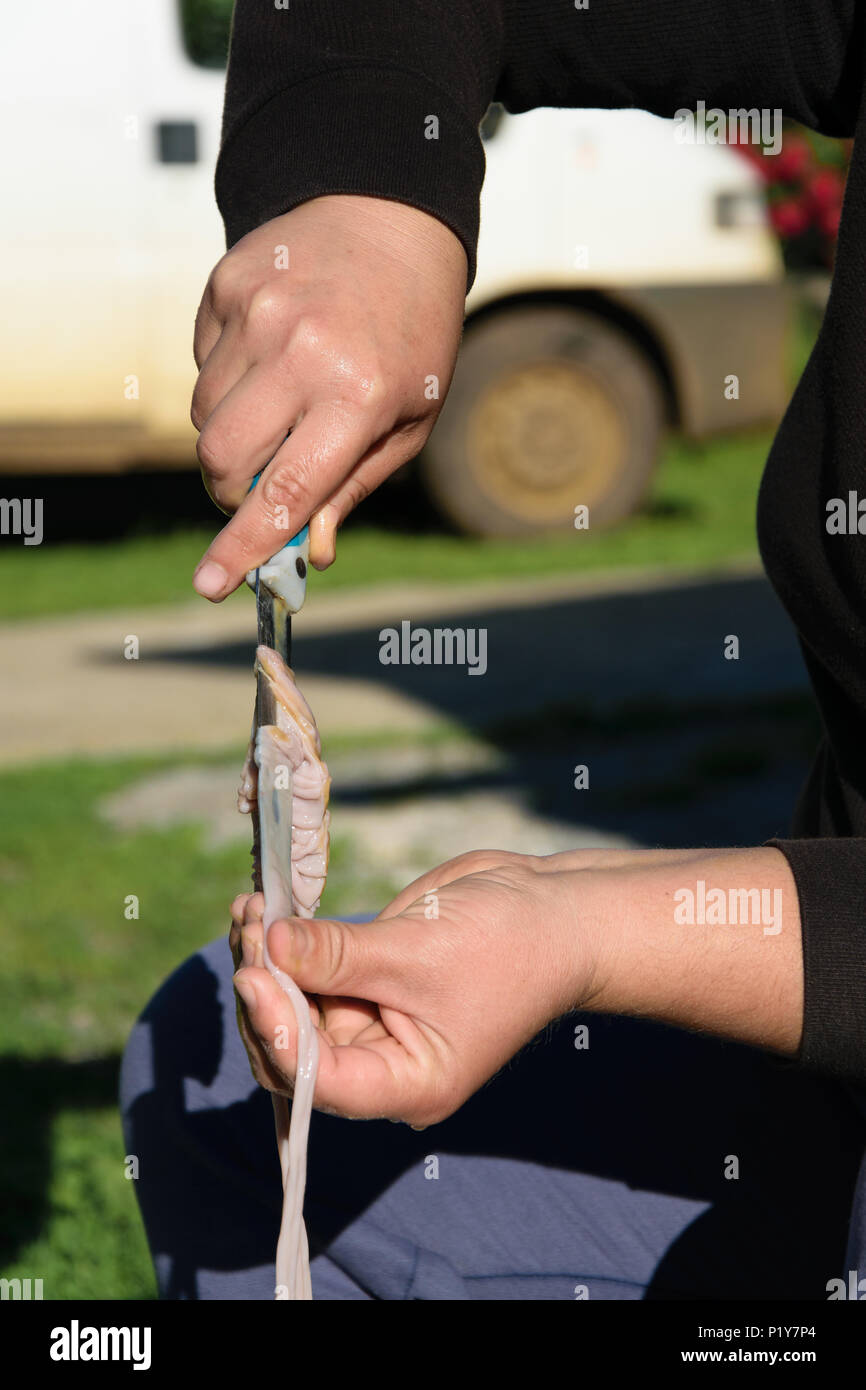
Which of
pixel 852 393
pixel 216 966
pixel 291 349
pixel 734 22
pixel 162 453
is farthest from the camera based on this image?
pixel 162 453

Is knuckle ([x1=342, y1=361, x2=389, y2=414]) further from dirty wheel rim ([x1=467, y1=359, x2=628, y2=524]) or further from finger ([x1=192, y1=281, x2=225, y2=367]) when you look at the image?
dirty wheel rim ([x1=467, y1=359, x2=628, y2=524])

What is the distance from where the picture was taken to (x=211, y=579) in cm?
121

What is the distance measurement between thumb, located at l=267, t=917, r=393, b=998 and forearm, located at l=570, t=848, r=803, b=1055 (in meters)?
0.18

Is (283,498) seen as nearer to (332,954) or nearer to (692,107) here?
(332,954)

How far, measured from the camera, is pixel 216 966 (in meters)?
1.80

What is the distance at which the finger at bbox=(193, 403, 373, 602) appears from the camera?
47.8 inches

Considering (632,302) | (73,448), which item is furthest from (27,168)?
(632,302)

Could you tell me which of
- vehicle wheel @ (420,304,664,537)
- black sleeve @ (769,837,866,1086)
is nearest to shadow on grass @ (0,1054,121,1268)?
black sleeve @ (769,837,866,1086)

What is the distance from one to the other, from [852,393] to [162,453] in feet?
20.7

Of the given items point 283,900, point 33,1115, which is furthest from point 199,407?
point 33,1115

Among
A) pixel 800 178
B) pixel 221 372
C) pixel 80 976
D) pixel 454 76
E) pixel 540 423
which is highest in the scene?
pixel 800 178

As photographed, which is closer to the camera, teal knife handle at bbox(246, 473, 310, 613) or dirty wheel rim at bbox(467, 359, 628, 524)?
teal knife handle at bbox(246, 473, 310, 613)

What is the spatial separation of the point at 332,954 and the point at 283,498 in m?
0.36

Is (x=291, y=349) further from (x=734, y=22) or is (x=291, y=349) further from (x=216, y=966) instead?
(x=216, y=966)
